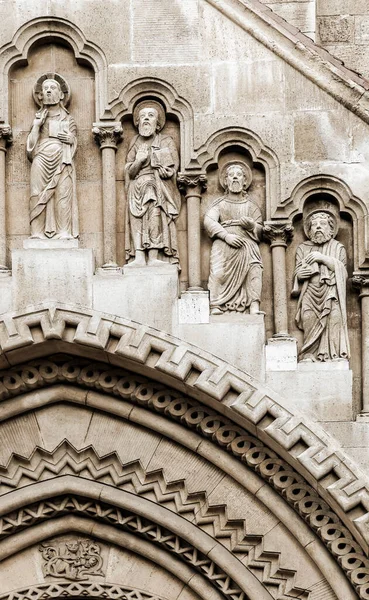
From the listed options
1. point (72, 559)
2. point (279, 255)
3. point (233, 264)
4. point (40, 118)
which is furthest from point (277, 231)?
point (72, 559)

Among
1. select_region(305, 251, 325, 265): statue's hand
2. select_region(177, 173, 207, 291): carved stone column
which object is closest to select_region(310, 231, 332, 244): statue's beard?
select_region(305, 251, 325, 265): statue's hand

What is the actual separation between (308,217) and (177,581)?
3341 millimetres

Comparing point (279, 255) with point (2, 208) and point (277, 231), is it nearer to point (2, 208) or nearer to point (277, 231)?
point (277, 231)

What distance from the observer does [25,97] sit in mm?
18609

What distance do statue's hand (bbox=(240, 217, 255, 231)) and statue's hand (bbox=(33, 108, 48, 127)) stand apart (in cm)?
195

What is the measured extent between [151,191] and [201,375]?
1.74 meters

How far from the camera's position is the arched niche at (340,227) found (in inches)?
709

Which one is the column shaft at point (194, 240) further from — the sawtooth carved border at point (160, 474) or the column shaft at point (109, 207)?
the sawtooth carved border at point (160, 474)

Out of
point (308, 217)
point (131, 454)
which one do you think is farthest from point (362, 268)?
point (131, 454)

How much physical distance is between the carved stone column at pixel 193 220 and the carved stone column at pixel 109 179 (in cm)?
60

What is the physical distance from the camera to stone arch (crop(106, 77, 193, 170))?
18375 mm

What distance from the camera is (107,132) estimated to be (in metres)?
18.3

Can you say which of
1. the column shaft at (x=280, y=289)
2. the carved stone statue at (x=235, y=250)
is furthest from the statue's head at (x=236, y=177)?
the column shaft at (x=280, y=289)

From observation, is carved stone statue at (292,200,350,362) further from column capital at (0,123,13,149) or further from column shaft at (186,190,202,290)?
column capital at (0,123,13,149)
